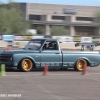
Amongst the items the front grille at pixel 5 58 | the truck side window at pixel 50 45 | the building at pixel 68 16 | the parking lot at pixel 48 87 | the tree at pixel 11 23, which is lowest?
the parking lot at pixel 48 87

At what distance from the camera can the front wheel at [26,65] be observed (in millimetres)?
17327

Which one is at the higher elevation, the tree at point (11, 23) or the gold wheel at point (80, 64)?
the tree at point (11, 23)

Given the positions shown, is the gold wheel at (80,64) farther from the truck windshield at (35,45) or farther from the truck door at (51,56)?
the truck windshield at (35,45)

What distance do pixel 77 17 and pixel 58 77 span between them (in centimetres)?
10044

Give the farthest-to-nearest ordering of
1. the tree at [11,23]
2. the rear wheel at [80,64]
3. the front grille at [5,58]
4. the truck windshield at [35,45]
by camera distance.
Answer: the tree at [11,23] → the rear wheel at [80,64] → the truck windshield at [35,45] → the front grille at [5,58]

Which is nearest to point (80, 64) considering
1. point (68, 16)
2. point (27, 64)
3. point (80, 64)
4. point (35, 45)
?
A: point (80, 64)

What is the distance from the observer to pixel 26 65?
17.5 meters

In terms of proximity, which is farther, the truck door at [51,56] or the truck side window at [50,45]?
the truck side window at [50,45]

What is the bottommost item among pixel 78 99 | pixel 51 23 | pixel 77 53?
pixel 78 99

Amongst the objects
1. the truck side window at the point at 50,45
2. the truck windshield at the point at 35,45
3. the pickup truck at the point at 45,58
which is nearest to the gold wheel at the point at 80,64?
the pickup truck at the point at 45,58

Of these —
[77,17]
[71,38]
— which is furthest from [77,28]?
[71,38]

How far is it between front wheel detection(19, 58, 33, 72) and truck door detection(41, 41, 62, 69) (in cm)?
56

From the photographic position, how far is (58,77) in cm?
1567

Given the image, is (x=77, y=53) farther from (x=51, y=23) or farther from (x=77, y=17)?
(x=77, y=17)
